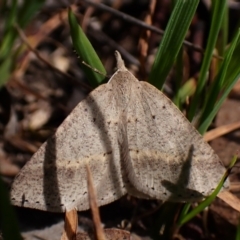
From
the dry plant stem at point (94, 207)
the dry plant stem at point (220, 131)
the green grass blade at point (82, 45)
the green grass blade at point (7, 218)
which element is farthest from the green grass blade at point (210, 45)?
the green grass blade at point (7, 218)

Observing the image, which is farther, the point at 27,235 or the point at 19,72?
the point at 19,72

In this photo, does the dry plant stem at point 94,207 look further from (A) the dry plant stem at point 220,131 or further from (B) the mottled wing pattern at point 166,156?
(A) the dry plant stem at point 220,131

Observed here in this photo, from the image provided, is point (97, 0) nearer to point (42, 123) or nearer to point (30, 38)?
point (30, 38)

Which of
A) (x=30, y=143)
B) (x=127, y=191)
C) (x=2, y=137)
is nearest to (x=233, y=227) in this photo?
(x=127, y=191)

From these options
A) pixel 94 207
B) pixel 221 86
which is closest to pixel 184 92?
pixel 221 86

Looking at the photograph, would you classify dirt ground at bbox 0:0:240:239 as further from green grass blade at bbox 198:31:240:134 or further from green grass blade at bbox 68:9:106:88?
green grass blade at bbox 68:9:106:88

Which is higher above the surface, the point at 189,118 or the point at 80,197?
the point at 189,118
